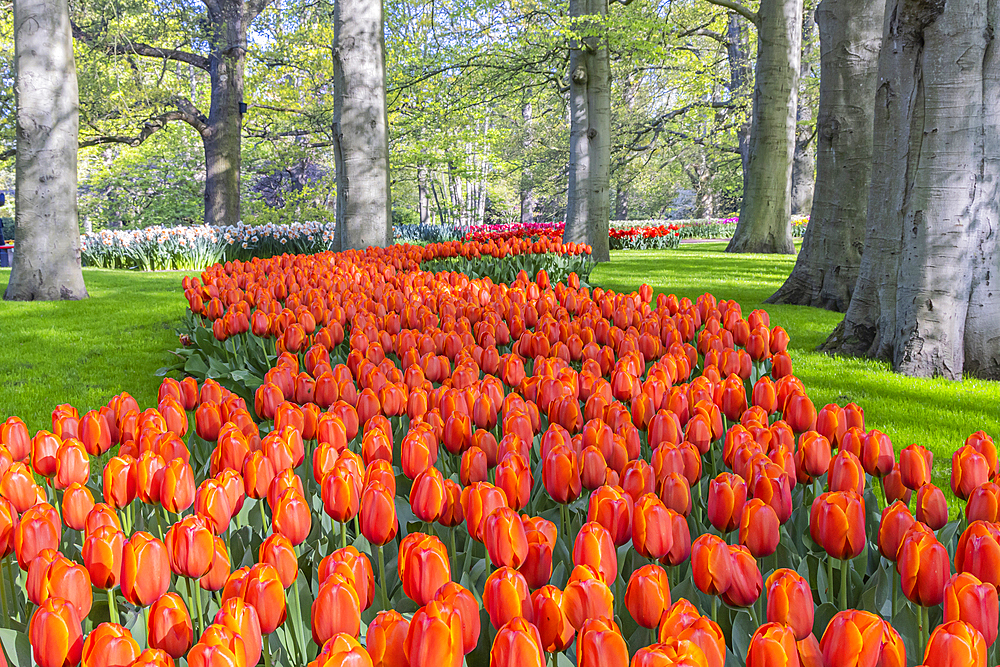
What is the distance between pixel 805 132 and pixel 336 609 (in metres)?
30.6

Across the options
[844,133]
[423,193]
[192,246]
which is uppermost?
[423,193]

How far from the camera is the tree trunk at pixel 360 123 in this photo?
9031 millimetres

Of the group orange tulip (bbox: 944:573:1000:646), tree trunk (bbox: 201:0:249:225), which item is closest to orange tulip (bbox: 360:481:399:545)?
orange tulip (bbox: 944:573:1000:646)

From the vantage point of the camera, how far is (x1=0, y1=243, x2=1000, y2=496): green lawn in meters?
4.19

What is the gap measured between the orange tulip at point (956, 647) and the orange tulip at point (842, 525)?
0.38 metres

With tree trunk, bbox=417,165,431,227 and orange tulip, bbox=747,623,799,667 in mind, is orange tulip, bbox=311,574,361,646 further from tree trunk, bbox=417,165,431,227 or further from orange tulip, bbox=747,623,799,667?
tree trunk, bbox=417,165,431,227

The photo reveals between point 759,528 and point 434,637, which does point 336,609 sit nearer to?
point 434,637

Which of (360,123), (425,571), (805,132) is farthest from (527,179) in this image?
(425,571)

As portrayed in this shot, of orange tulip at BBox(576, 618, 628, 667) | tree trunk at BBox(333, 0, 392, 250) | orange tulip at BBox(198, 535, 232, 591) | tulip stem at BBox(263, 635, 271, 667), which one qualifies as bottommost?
tulip stem at BBox(263, 635, 271, 667)

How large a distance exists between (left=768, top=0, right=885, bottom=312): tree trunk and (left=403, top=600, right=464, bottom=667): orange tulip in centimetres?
805

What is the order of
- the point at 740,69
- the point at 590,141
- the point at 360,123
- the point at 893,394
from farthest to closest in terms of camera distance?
the point at 740,69 → the point at 590,141 → the point at 360,123 → the point at 893,394

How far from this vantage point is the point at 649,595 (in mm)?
1129

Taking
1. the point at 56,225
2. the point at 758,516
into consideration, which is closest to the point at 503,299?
the point at 758,516

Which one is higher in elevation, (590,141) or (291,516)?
(590,141)
